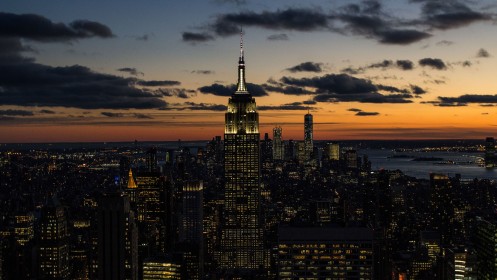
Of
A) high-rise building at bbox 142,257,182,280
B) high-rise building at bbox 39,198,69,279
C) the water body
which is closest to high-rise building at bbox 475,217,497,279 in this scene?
high-rise building at bbox 142,257,182,280

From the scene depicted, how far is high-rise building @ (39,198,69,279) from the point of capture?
60.5 metres

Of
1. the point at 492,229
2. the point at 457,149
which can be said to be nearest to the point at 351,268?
the point at 492,229

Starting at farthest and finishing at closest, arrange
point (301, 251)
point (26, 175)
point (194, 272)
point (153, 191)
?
point (26, 175) → point (153, 191) → point (194, 272) → point (301, 251)

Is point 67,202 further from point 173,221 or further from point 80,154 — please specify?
point 80,154

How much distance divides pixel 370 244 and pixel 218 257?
46727mm

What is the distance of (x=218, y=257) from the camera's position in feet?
261

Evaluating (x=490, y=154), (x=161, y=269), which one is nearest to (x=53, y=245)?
(x=161, y=269)

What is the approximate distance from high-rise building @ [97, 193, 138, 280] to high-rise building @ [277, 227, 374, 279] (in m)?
13.9

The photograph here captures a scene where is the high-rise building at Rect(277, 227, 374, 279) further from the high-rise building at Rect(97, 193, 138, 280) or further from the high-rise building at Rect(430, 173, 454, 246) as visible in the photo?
the high-rise building at Rect(430, 173, 454, 246)

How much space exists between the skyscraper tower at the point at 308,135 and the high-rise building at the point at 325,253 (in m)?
132

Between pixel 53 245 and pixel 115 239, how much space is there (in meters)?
19.7

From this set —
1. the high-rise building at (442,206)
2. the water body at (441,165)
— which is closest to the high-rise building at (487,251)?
the high-rise building at (442,206)

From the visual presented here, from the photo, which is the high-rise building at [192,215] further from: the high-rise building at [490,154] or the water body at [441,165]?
the high-rise building at [490,154]

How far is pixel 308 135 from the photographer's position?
175 meters
